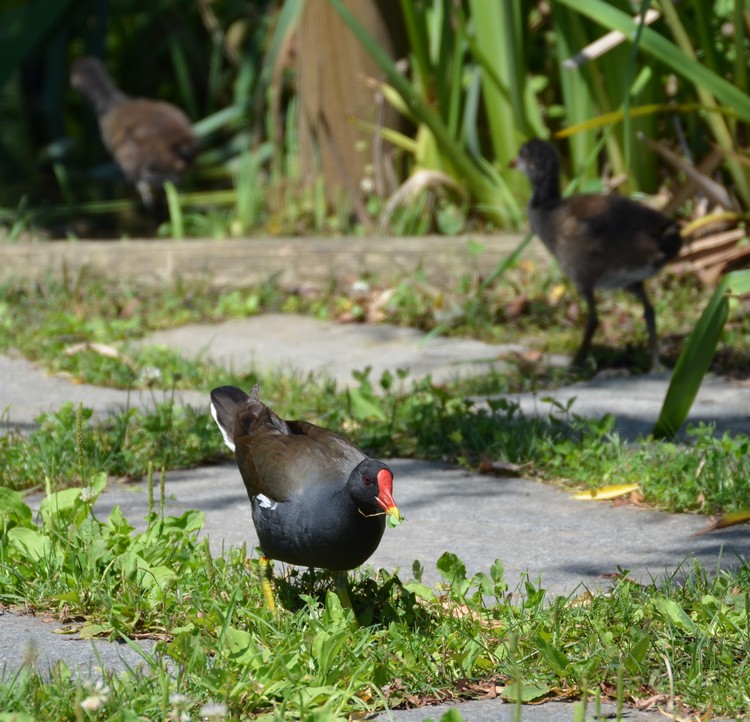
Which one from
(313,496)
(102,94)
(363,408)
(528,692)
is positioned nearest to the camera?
(528,692)

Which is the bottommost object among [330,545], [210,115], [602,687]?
[602,687]

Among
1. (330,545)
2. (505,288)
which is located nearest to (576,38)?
(505,288)

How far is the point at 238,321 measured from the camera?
7.04 metres

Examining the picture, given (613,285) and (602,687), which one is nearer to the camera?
(602,687)

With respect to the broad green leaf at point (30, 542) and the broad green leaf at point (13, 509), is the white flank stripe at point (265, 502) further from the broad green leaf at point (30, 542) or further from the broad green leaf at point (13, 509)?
the broad green leaf at point (13, 509)

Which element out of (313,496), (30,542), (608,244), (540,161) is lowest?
(30,542)

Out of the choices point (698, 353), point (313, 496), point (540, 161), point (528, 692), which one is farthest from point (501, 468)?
point (540, 161)

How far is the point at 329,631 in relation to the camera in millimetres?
3037

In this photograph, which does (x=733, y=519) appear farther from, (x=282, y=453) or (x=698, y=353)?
(x=282, y=453)

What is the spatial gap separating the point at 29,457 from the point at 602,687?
235cm

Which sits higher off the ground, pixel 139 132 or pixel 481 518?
pixel 139 132

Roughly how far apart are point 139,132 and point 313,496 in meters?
6.54

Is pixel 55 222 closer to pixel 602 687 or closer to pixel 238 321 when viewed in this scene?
pixel 238 321

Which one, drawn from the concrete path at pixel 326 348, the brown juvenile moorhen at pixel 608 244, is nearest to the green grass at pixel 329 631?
the concrete path at pixel 326 348
